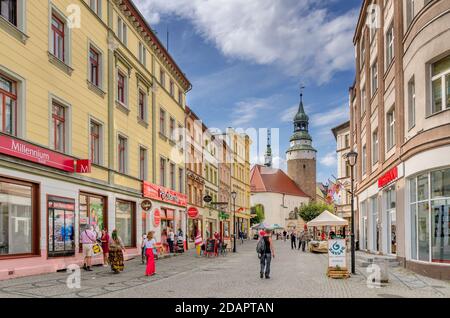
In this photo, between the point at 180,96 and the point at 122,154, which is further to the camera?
the point at 180,96

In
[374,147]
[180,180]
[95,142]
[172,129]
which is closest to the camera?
[95,142]

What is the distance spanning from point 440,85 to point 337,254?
6.43 metres

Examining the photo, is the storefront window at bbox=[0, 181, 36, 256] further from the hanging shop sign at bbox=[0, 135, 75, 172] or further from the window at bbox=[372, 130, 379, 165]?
the window at bbox=[372, 130, 379, 165]

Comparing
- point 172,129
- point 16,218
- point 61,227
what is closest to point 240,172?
point 172,129

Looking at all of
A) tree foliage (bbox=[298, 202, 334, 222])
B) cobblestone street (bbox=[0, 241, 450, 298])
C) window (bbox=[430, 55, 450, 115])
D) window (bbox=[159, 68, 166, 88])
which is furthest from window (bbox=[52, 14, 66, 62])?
tree foliage (bbox=[298, 202, 334, 222])

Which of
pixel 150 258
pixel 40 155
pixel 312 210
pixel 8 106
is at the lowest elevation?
pixel 312 210

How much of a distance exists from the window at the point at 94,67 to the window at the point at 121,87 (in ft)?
8.76

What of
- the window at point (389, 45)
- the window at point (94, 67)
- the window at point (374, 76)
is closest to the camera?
the window at point (94, 67)

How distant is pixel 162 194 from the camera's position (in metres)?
34.2

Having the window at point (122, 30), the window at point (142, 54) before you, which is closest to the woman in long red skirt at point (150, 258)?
the window at point (122, 30)

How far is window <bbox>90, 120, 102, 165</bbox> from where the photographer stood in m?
23.6

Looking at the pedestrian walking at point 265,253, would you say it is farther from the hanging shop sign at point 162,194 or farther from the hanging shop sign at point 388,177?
the hanging shop sign at point 162,194

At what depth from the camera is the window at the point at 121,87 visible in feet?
89.0

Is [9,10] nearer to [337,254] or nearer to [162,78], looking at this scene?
[337,254]
